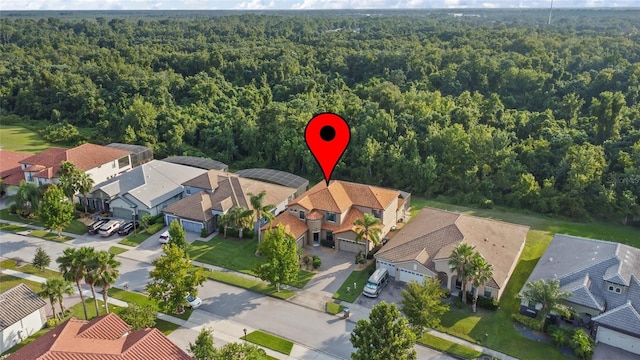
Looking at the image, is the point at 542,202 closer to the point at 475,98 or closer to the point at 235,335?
the point at 475,98

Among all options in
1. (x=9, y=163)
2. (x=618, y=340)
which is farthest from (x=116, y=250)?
(x=618, y=340)

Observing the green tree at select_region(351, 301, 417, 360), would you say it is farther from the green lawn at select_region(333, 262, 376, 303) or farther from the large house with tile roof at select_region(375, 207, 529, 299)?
the green lawn at select_region(333, 262, 376, 303)

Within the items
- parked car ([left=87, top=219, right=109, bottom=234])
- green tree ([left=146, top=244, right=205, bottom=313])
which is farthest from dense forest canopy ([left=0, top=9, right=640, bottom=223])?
green tree ([left=146, top=244, right=205, bottom=313])

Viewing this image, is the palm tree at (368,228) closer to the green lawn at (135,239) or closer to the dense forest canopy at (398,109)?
the dense forest canopy at (398,109)

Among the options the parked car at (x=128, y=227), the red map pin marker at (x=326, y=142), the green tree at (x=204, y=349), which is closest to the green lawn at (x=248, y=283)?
the green tree at (x=204, y=349)

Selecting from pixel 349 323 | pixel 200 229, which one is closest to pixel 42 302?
pixel 200 229

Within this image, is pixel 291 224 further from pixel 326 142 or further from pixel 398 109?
pixel 398 109
